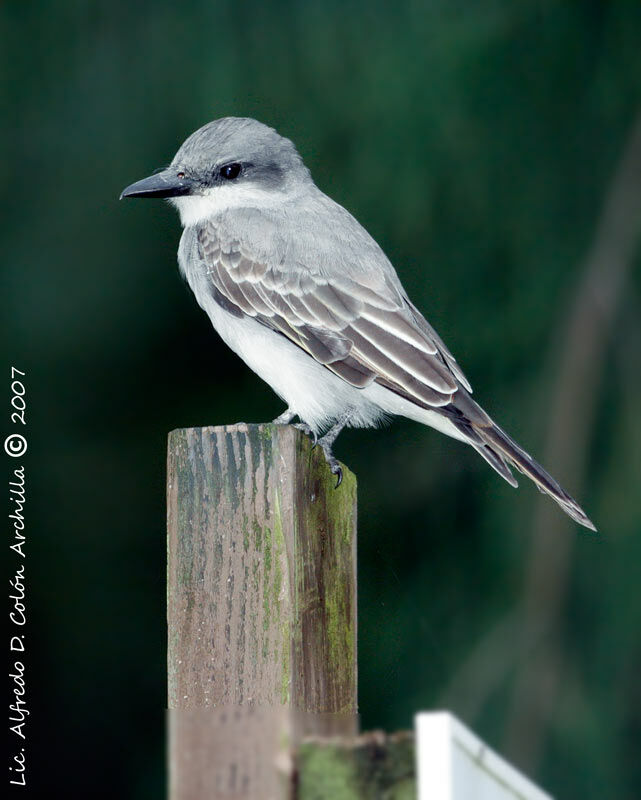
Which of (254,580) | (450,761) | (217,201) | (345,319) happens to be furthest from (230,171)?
(450,761)

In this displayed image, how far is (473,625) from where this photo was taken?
4.32 metres

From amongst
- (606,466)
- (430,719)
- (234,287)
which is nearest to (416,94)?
(234,287)

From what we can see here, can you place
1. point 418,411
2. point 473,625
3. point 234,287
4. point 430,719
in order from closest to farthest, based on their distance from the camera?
point 430,719
point 418,411
point 234,287
point 473,625

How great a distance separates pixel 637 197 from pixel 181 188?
1616 millimetres

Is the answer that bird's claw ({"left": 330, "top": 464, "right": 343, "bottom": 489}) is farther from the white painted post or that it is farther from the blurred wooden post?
the white painted post

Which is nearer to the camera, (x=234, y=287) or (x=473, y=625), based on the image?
(x=234, y=287)

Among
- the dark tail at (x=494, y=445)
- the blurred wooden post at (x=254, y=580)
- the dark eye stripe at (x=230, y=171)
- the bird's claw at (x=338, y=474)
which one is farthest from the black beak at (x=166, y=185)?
the blurred wooden post at (x=254, y=580)

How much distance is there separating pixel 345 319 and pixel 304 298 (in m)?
0.17

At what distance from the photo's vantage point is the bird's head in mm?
4098

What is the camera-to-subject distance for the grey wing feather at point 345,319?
3404 millimetres

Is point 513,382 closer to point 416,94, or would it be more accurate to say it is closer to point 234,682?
point 416,94

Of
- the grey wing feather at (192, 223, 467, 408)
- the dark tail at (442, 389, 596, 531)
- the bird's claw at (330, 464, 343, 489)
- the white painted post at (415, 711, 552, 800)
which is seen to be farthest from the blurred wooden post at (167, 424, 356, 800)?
the grey wing feather at (192, 223, 467, 408)

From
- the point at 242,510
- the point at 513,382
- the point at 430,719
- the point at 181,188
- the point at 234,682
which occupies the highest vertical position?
the point at 181,188

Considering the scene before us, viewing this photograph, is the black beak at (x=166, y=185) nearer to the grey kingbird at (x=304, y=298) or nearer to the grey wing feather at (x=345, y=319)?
the grey kingbird at (x=304, y=298)
